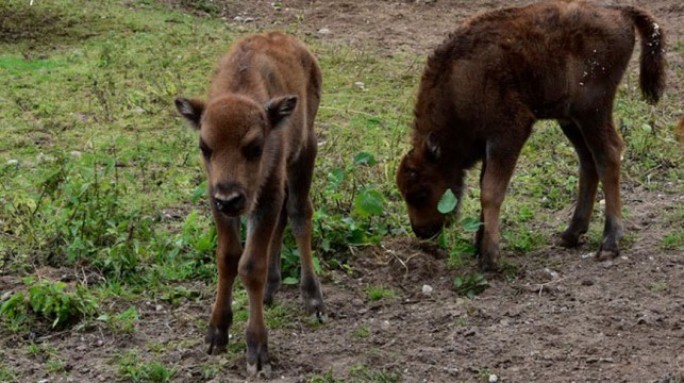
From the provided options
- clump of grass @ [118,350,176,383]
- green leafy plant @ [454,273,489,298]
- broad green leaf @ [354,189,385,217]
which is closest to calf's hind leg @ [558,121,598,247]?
green leafy plant @ [454,273,489,298]

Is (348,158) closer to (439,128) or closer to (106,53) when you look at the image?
(439,128)

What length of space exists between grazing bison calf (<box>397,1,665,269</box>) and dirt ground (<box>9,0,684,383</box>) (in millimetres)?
342

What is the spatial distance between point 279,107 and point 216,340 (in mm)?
1350

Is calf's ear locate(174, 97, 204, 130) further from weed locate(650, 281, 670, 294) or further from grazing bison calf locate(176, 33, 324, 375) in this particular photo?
weed locate(650, 281, 670, 294)

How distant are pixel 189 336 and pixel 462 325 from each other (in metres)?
1.58

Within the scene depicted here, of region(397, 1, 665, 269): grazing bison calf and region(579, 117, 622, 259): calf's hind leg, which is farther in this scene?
region(579, 117, 622, 259): calf's hind leg

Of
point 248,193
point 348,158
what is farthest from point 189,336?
point 348,158

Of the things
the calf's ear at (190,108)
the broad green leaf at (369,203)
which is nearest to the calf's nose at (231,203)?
the calf's ear at (190,108)

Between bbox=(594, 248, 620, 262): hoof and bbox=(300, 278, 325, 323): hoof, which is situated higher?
bbox=(300, 278, 325, 323): hoof

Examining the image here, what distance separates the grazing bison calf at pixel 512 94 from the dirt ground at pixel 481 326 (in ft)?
1.12

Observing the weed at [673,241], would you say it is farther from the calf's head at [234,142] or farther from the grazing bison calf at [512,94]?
the calf's head at [234,142]

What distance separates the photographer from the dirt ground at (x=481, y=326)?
6199 mm

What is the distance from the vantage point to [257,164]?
6090 mm

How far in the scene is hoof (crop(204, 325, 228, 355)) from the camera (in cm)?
648
